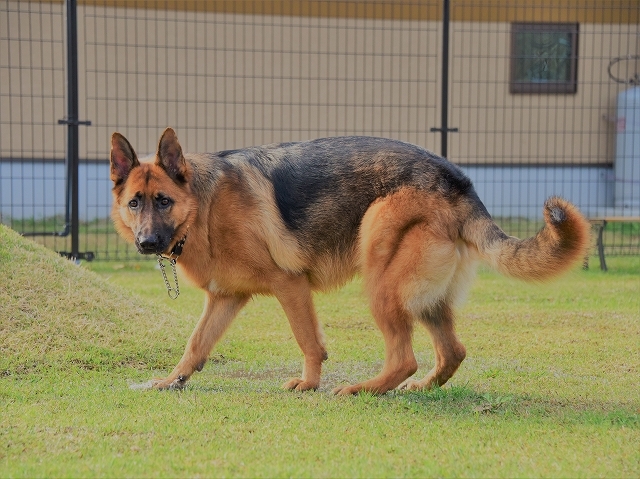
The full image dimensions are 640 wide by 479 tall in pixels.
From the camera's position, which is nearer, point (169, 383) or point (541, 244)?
point (541, 244)

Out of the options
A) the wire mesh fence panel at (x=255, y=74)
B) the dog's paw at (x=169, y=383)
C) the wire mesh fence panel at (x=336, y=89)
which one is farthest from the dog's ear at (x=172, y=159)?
the wire mesh fence panel at (x=255, y=74)

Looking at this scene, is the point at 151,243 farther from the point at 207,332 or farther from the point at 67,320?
the point at 67,320

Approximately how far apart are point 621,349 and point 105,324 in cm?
372

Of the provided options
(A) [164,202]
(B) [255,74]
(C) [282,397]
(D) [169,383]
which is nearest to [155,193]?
(A) [164,202]

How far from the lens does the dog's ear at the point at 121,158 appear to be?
523 cm

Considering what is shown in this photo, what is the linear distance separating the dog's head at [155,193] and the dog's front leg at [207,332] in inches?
21.9

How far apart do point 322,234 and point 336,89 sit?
916 cm

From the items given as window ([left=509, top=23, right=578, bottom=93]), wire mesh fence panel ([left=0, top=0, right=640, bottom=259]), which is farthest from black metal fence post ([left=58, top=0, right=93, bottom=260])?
window ([left=509, top=23, right=578, bottom=93])

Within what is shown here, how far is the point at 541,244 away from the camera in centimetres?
487

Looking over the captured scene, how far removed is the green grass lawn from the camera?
12.8ft

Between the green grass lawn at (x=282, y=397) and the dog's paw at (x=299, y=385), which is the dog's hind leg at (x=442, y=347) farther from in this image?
the dog's paw at (x=299, y=385)

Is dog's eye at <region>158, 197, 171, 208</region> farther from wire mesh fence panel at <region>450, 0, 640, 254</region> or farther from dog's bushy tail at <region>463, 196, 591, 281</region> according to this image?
wire mesh fence panel at <region>450, 0, 640, 254</region>

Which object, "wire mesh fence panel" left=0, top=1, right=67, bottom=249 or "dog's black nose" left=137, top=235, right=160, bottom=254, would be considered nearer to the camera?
"dog's black nose" left=137, top=235, right=160, bottom=254

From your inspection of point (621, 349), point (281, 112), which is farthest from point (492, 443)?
point (281, 112)
